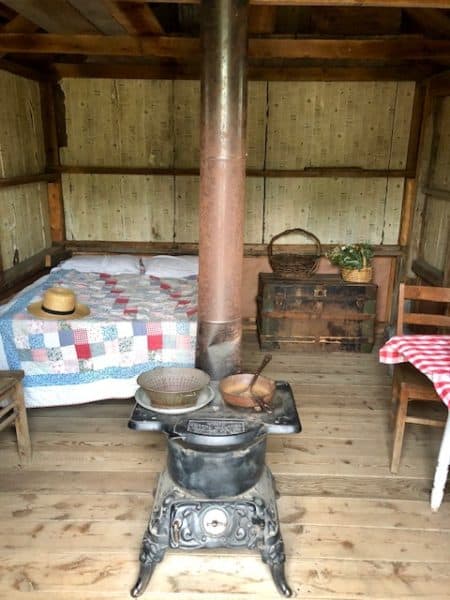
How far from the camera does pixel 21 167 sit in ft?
13.3

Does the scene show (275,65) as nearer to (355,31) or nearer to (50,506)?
(355,31)

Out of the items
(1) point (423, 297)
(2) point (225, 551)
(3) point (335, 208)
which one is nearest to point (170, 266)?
(3) point (335, 208)

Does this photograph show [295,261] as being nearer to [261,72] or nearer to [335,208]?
[335,208]

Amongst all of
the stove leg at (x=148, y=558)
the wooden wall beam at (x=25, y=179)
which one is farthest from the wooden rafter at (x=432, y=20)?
the stove leg at (x=148, y=558)

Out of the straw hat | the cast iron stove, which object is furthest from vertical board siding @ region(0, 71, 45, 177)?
the cast iron stove

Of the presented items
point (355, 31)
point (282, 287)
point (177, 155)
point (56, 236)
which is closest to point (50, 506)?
point (282, 287)

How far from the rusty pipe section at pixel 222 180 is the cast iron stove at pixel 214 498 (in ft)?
1.44

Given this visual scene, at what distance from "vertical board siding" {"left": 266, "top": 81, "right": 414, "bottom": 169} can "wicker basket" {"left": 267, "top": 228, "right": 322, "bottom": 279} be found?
2.15 feet

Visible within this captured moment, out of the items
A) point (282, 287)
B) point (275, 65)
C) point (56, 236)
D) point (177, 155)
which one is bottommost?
point (282, 287)

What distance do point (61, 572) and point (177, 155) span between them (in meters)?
3.56

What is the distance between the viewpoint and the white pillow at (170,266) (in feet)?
13.9

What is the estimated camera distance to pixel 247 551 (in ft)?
7.34

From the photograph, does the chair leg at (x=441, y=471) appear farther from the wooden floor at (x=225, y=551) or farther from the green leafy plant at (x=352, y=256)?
the green leafy plant at (x=352, y=256)

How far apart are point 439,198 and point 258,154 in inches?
63.1
